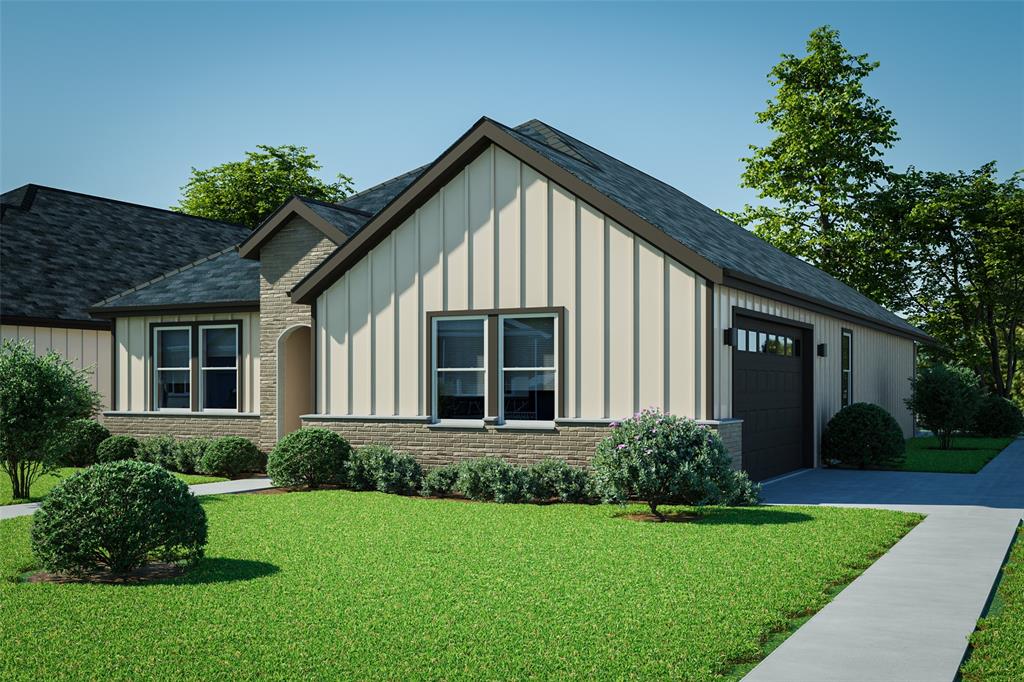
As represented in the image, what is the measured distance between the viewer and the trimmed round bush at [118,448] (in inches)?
807

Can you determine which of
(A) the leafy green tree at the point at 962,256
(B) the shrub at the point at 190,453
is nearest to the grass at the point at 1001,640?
(B) the shrub at the point at 190,453

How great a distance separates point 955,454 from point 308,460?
654 inches

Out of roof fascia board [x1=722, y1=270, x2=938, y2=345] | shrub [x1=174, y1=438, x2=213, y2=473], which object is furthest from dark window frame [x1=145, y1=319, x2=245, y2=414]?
roof fascia board [x1=722, y1=270, x2=938, y2=345]

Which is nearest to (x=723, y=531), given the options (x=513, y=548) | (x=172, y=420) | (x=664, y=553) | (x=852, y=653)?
(x=664, y=553)

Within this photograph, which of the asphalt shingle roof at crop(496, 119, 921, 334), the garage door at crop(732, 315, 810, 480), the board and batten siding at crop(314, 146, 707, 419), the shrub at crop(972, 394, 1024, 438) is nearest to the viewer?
the board and batten siding at crop(314, 146, 707, 419)

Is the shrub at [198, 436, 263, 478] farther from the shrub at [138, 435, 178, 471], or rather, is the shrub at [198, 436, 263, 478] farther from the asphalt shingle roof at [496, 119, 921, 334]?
the asphalt shingle roof at [496, 119, 921, 334]

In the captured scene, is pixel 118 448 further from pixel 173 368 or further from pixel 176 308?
pixel 176 308

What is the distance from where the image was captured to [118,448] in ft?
67.7

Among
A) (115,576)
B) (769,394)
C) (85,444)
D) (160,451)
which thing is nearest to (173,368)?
(160,451)

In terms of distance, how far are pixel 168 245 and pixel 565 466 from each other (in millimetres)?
21779

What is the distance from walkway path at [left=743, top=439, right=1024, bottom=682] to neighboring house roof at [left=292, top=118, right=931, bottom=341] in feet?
12.9

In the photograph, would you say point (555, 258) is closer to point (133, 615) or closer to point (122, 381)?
point (133, 615)

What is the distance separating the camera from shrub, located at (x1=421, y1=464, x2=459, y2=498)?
15727mm

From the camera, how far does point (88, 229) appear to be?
30.0 m
